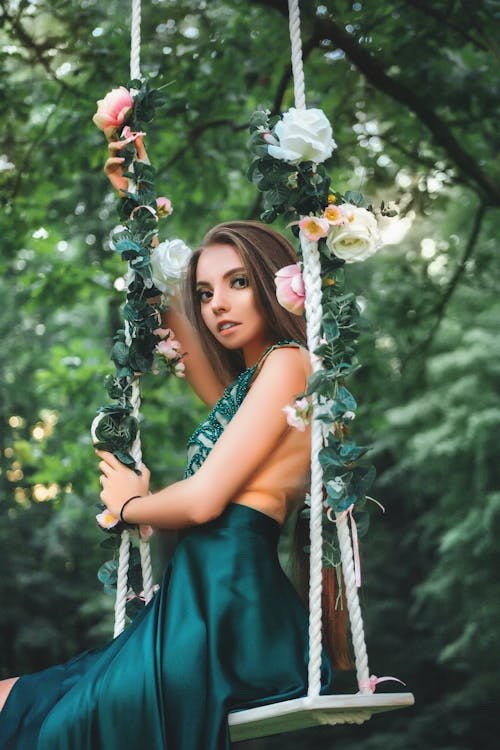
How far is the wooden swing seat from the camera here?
1.98 meters

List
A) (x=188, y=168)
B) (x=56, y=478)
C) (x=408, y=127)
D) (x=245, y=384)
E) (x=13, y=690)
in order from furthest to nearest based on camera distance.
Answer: (x=56, y=478), (x=188, y=168), (x=408, y=127), (x=245, y=384), (x=13, y=690)

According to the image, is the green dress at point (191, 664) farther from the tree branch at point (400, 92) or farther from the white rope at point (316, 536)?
the tree branch at point (400, 92)

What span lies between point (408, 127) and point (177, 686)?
3789 mm

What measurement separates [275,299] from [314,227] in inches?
13.9

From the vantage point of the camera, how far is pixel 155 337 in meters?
2.86

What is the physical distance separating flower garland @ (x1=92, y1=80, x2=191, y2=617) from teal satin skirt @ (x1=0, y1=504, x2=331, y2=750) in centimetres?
36

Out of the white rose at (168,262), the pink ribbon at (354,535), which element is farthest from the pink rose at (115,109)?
the pink ribbon at (354,535)

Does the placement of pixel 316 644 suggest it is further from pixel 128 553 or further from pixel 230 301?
pixel 230 301

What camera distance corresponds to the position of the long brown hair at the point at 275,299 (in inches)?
102

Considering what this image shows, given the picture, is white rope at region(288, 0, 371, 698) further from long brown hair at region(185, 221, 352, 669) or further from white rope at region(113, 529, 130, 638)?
white rope at region(113, 529, 130, 638)

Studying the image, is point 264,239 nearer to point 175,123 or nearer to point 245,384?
point 245,384

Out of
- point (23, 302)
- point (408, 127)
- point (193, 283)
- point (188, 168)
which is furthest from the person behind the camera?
point (23, 302)

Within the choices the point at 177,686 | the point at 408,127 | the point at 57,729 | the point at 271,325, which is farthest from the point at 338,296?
the point at 408,127

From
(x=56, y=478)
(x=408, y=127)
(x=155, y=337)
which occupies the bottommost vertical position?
(x=155, y=337)
